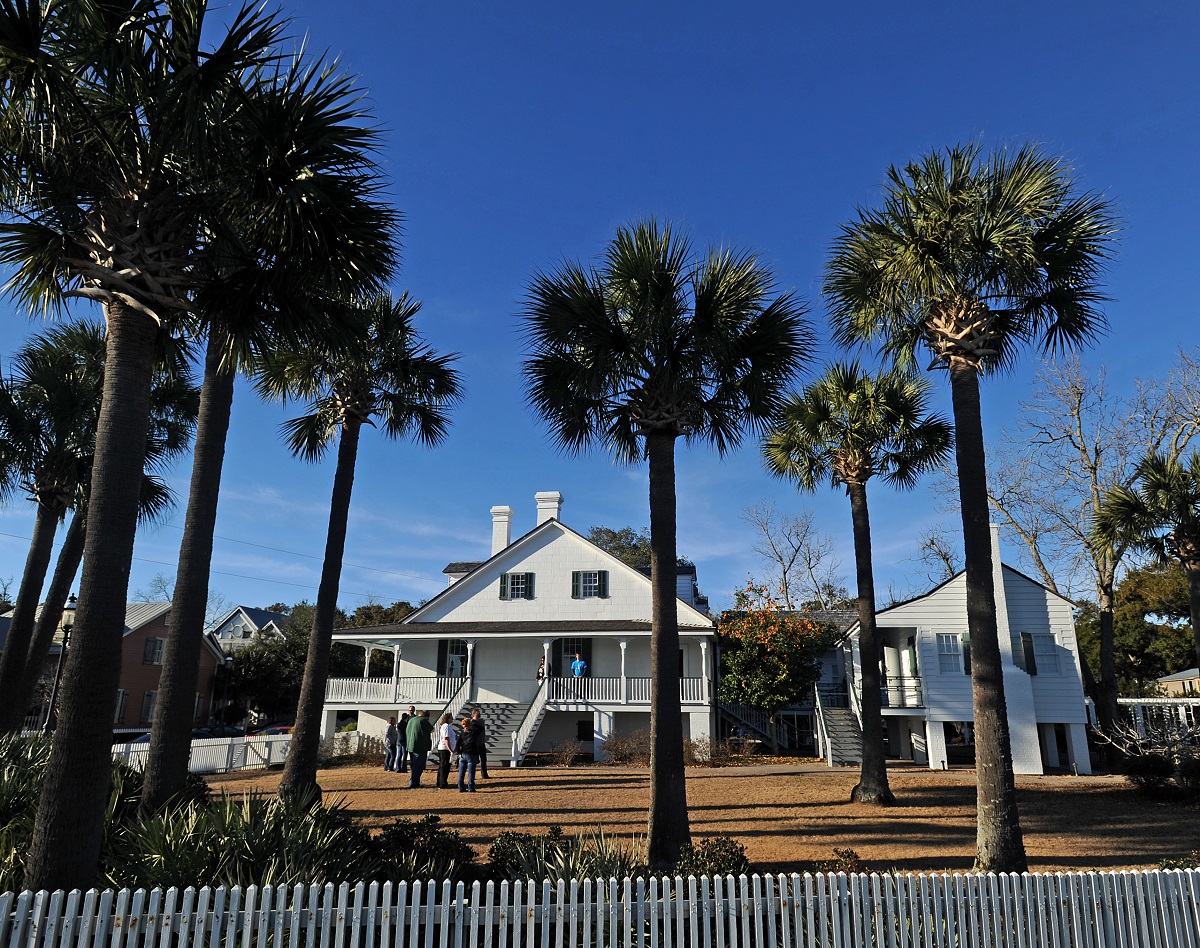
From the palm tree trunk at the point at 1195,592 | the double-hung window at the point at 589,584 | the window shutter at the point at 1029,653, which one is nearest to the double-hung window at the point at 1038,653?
the window shutter at the point at 1029,653

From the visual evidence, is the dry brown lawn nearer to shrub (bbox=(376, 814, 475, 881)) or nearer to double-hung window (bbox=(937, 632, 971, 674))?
shrub (bbox=(376, 814, 475, 881))

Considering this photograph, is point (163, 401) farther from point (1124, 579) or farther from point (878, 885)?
point (1124, 579)

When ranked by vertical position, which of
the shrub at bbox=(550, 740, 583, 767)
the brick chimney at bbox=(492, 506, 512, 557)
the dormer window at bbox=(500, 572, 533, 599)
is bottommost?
the shrub at bbox=(550, 740, 583, 767)

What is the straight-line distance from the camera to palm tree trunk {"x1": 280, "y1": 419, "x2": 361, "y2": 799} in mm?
13336

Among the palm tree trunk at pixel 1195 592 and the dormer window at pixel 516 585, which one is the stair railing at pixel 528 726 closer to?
the dormer window at pixel 516 585

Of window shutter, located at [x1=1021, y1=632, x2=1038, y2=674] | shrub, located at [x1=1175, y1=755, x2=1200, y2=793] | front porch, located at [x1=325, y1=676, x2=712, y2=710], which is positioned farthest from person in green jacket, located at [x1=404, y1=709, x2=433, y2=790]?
window shutter, located at [x1=1021, y1=632, x2=1038, y2=674]

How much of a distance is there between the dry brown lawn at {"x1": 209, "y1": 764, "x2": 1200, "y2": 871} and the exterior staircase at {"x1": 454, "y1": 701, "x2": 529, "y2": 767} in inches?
123

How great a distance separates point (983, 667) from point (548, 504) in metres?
24.7

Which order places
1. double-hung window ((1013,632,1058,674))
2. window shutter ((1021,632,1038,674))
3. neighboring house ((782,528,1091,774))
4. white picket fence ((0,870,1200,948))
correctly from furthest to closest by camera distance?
window shutter ((1021,632,1038,674)), double-hung window ((1013,632,1058,674)), neighboring house ((782,528,1091,774)), white picket fence ((0,870,1200,948))

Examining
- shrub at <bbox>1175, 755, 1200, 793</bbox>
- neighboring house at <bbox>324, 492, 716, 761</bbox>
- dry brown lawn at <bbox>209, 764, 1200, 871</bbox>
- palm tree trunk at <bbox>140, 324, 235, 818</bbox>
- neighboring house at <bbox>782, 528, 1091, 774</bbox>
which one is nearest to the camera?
palm tree trunk at <bbox>140, 324, 235, 818</bbox>

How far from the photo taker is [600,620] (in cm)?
3005

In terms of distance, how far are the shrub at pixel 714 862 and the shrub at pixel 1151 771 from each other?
13779mm

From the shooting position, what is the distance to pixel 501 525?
115 feet

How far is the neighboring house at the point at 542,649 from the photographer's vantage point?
1064 inches
